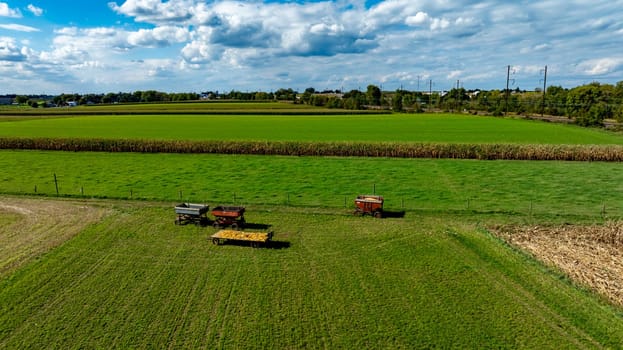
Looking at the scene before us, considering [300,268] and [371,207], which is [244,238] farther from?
[371,207]

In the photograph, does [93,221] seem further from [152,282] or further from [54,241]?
[152,282]

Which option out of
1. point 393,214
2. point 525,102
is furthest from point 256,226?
point 525,102

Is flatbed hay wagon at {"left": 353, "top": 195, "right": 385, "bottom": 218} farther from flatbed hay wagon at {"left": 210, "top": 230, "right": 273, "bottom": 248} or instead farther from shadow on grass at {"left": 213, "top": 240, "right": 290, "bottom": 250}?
flatbed hay wagon at {"left": 210, "top": 230, "right": 273, "bottom": 248}

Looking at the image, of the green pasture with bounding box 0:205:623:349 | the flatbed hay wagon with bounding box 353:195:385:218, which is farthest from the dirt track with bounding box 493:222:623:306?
the flatbed hay wagon with bounding box 353:195:385:218


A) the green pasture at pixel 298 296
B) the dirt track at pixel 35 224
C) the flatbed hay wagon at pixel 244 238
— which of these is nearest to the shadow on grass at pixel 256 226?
the green pasture at pixel 298 296

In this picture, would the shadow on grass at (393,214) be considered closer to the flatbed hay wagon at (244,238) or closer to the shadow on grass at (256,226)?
the shadow on grass at (256,226)
